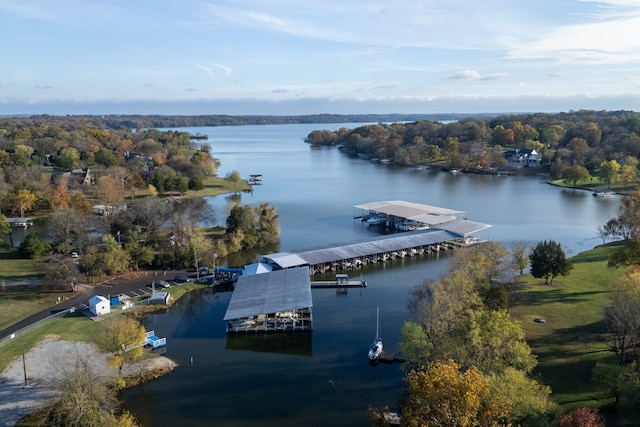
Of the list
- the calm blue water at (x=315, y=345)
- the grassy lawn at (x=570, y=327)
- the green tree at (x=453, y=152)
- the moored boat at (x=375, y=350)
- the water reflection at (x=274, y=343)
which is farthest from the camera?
the green tree at (x=453, y=152)

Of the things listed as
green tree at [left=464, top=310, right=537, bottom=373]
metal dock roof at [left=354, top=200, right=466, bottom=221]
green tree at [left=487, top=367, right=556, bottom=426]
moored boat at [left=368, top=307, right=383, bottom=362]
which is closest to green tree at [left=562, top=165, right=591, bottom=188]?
metal dock roof at [left=354, top=200, right=466, bottom=221]

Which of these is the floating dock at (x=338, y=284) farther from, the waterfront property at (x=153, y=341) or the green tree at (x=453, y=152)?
the green tree at (x=453, y=152)

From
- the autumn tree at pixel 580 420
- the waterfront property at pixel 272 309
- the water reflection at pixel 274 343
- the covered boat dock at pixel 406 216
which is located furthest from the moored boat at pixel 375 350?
the covered boat dock at pixel 406 216

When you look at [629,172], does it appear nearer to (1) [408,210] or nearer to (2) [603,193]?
(2) [603,193]

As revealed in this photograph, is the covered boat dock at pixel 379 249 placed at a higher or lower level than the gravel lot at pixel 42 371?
higher

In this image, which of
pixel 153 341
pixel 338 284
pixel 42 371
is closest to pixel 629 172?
pixel 338 284

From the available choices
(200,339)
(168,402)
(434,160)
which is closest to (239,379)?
(168,402)

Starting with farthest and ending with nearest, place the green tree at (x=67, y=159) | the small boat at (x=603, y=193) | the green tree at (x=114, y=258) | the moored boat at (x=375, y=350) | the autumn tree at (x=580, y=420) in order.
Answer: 1. the green tree at (x=67, y=159)
2. the small boat at (x=603, y=193)
3. the green tree at (x=114, y=258)
4. the moored boat at (x=375, y=350)
5. the autumn tree at (x=580, y=420)
